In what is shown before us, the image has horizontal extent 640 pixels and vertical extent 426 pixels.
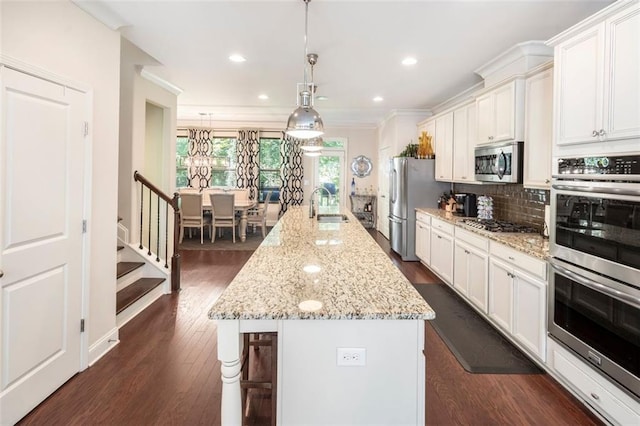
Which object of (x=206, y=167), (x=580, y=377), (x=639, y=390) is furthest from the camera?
(x=206, y=167)

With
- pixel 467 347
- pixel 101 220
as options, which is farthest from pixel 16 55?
pixel 467 347

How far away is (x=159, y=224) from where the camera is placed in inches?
188

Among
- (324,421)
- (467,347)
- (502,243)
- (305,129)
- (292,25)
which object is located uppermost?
(292,25)

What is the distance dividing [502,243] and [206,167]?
7.69 m

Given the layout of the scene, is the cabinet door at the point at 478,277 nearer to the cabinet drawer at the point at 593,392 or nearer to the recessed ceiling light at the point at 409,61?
the cabinet drawer at the point at 593,392

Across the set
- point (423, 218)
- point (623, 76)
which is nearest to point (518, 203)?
point (423, 218)

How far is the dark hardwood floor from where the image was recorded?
205 cm

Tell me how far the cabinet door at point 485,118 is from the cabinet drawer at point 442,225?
1.03m

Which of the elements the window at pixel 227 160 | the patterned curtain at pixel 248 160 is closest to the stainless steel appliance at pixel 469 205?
the patterned curtain at pixel 248 160

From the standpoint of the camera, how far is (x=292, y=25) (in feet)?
10.0

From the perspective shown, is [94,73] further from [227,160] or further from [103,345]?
[227,160]

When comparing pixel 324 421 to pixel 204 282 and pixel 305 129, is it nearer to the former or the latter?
pixel 305 129

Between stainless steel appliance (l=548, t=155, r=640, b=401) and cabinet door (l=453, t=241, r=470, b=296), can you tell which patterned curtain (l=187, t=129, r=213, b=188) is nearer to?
cabinet door (l=453, t=241, r=470, b=296)

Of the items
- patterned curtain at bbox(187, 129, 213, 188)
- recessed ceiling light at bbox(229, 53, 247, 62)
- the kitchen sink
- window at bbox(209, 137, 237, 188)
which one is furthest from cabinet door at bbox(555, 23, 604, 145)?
patterned curtain at bbox(187, 129, 213, 188)
